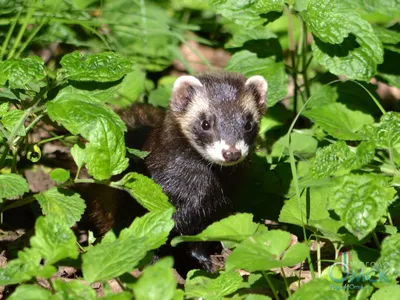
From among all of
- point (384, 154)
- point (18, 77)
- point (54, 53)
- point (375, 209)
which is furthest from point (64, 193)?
point (54, 53)

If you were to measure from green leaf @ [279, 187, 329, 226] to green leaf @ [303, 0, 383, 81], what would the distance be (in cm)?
92

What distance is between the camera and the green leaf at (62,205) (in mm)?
3840

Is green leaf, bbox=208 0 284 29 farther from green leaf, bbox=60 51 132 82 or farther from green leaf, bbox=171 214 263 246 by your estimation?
green leaf, bbox=171 214 263 246

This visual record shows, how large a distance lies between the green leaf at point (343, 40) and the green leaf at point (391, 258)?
62.1 inches

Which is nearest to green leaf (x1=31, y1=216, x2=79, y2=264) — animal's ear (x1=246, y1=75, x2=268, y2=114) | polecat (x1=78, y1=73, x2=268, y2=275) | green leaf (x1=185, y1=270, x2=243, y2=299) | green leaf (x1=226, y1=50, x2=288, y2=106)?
green leaf (x1=185, y1=270, x2=243, y2=299)

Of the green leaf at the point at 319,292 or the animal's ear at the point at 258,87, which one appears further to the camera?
the animal's ear at the point at 258,87

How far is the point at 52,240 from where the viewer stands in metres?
3.35

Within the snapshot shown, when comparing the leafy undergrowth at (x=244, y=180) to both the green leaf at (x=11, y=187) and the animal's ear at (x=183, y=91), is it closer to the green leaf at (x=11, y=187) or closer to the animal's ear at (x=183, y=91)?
the green leaf at (x=11, y=187)

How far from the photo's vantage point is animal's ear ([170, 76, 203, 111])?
5145 millimetres

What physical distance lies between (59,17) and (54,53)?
1012 mm

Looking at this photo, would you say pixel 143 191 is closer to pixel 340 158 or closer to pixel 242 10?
pixel 340 158

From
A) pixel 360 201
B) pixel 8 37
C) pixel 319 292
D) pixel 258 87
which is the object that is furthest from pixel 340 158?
pixel 8 37

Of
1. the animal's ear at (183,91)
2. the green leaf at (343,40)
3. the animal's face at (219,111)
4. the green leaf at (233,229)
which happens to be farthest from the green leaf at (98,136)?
the green leaf at (343,40)

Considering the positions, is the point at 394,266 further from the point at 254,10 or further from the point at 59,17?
the point at 59,17
